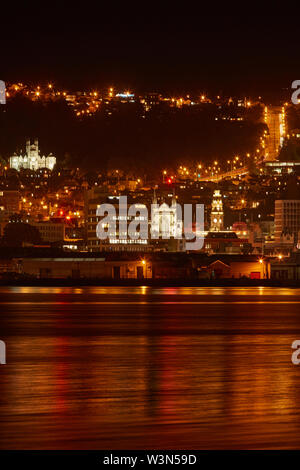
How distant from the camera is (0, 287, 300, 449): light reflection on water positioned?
7371 mm

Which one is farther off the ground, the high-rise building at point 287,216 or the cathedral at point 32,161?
the cathedral at point 32,161

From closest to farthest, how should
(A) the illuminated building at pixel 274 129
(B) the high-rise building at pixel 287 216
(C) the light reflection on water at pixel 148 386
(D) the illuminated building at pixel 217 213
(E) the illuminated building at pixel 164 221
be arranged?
1. (C) the light reflection on water at pixel 148 386
2. (E) the illuminated building at pixel 164 221
3. (B) the high-rise building at pixel 287 216
4. (D) the illuminated building at pixel 217 213
5. (A) the illuminated building at pixel 274 129

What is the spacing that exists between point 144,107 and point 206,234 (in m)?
50.7

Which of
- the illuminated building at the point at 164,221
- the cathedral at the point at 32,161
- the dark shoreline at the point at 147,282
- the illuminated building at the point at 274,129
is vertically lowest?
the dark shoreline at the point at 147,282

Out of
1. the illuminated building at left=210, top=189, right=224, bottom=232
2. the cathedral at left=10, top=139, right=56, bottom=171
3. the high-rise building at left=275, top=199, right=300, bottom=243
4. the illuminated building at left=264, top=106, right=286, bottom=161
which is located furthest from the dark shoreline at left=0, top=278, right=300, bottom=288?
the illuminated building at left=264, top=106, right=286, bottom=161

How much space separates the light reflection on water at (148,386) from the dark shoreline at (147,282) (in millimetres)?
20685

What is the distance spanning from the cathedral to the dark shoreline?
65057 mm

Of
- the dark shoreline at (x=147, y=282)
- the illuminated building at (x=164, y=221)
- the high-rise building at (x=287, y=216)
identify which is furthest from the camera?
the high-rise building at (x=287, y=216)

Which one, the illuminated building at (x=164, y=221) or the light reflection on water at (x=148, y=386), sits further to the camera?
the illuminated building at (x=164, y=221)

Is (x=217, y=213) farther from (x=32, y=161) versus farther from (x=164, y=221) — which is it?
(x=32, y=161)

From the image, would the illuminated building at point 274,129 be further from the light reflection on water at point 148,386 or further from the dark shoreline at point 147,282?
the light reflection on water at point 148,386

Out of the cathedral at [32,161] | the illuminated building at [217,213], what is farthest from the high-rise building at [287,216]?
the cathedral at [32,161]

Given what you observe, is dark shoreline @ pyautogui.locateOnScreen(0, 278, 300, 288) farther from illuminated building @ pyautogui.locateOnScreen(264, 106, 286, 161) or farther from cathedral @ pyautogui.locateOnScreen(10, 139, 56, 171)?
illuminated building @ pyautogui.locateOnScreen(264, 106, 286, 161)

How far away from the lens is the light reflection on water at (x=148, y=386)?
24.2ft
